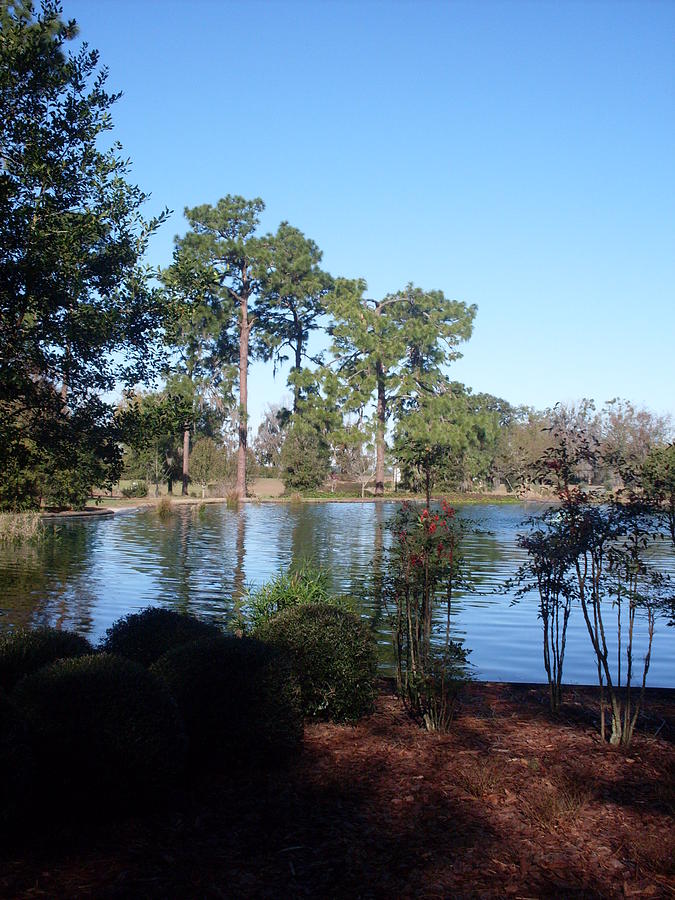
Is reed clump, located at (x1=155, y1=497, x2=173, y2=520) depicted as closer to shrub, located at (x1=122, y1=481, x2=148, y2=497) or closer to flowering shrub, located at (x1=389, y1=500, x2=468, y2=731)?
shrub, located at (x1=122, y1=481, x2=148, y2=497)

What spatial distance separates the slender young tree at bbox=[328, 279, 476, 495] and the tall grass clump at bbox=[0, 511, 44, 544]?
32.7 metres

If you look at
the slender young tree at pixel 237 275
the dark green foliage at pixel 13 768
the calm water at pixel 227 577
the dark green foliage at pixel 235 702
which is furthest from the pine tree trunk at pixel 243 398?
the dark green foliage at pixel 13 768

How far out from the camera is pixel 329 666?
5.55 m

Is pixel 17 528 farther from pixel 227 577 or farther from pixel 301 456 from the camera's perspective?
pixel 301 456

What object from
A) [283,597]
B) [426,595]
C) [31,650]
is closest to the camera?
[31,650]

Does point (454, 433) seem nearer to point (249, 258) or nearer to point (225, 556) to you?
point (249, 258)

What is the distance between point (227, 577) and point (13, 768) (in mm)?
12372

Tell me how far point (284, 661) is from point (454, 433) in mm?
45835

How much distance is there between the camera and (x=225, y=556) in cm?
1936

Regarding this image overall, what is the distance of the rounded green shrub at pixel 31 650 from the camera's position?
4.93 m

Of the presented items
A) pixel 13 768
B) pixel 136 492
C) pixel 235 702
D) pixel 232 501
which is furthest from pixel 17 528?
pixel 136 492

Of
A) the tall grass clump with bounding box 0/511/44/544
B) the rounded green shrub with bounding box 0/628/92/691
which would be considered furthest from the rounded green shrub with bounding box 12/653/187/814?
the tall grass clump with bounding box 0/511/44/544

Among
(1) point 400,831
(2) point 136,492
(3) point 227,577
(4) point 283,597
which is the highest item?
(2) point 136,492

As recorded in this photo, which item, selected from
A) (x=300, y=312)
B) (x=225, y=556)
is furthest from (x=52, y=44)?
(x=300, y=312)
